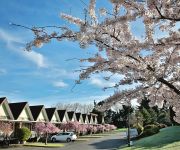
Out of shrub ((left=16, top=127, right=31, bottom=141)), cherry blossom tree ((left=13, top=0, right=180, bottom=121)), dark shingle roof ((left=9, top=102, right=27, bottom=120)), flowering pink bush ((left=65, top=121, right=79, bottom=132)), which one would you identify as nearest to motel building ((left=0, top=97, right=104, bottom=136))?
dark shingle roof ((left=9, top=102, right=27, bottom=120))

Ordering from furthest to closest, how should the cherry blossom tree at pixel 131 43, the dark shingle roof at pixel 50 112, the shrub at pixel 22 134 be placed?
the dark shingle roof at pixel 50 112, the shrub at pixel 22 134, the cherry blossom tree at pixel 131 43

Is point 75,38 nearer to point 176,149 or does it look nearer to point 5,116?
point 176,149

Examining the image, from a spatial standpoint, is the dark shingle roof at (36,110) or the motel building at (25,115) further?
the dark shingle roof at (36,110)

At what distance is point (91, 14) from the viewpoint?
5973 millimetres

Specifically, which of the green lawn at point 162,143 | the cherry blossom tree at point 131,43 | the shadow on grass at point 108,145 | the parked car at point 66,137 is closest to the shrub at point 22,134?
the shadow on grass at point 108,145

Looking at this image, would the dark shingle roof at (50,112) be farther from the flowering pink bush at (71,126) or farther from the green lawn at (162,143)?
the green lawn at (162,143)

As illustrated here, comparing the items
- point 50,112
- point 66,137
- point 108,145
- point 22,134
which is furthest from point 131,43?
point 50,112

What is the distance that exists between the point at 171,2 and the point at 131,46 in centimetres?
101

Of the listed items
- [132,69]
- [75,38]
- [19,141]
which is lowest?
[19,141]

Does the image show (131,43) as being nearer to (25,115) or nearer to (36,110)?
(25,115)

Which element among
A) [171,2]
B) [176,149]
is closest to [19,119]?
[176,149]

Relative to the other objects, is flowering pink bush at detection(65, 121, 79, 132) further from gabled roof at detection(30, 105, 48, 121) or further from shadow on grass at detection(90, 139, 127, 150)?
shadow on grass at detection(90, 139, 127, 150)

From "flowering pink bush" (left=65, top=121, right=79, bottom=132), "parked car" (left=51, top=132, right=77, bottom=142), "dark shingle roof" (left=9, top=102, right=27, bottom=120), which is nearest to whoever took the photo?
"dark shingle roof" (left=9, top=102, right=27, bottom=120)

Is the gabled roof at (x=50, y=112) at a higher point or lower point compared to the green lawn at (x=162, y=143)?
higher
